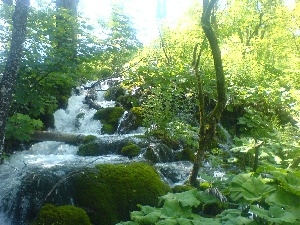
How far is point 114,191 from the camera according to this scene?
19.0 ft

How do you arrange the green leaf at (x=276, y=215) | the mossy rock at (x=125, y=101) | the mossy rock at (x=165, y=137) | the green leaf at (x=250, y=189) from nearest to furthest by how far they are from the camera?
1. the green leaf at (x=276, y=215)
2. the green leaf at (x=250, y=189)
3. the mossy rock at (x=165, y=137)
4. the mossy rock at (x=125, y=101)

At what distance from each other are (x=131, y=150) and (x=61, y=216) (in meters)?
3.47

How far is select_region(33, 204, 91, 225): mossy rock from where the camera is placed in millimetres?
4812

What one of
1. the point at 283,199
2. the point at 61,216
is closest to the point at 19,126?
the point at 61,216

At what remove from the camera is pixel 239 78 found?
31.0 feet

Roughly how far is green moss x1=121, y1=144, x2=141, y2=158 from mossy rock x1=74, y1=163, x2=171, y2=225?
5.73 feet

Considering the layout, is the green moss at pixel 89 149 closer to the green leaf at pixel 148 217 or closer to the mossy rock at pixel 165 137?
the mossy rock at pixel 165 137

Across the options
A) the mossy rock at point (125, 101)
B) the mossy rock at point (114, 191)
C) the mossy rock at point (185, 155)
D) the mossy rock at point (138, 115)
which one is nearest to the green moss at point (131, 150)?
the mossy rock at point (185, 155)

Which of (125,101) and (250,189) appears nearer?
(250,189)

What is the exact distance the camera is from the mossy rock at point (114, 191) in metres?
5.53

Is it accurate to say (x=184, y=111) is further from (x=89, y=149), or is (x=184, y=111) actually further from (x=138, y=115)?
(x=89, y=149)

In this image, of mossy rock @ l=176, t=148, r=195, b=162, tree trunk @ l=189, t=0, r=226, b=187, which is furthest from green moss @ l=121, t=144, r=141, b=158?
tree trunk @ l=189, t=0, r=226, b=187

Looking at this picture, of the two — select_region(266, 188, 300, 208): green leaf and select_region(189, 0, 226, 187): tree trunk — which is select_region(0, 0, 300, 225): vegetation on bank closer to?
select_region(266, 188, 300, 208): green leaf

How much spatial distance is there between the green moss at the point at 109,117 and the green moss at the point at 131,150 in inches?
116
